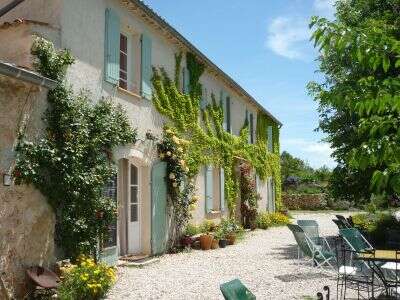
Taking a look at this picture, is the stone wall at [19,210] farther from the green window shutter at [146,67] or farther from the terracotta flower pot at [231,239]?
the terracotta flower pot at [231,239]

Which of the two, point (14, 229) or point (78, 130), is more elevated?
point (78, 130)

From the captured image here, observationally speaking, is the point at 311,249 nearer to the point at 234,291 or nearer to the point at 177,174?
the point at 177,174

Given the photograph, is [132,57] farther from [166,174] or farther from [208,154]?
[208,154]

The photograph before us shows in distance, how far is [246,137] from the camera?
709 inches

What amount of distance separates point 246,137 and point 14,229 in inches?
485

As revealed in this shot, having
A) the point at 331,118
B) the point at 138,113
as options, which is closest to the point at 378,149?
the point at 138,113

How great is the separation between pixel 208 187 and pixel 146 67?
465 centimetres

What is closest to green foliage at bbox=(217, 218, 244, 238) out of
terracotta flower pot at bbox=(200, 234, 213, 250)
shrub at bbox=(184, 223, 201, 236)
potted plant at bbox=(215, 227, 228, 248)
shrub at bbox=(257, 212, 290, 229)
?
potted plant at bbox=(215, 227, 228, 248)

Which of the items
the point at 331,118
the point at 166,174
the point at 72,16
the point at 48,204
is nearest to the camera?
the point at 48,204

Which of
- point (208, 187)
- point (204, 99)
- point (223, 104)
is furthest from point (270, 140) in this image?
point (208, 187)

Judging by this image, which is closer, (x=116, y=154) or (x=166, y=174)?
(x=116, y=154)

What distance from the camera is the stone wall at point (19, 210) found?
6.42 meters

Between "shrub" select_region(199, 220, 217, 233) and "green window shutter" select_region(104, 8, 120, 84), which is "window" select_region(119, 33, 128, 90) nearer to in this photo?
"green window shutter" select_region(104, 8, 120, 84)

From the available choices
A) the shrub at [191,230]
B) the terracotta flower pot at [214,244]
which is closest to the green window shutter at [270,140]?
the shrub at [191,230]
